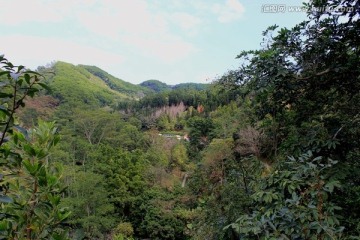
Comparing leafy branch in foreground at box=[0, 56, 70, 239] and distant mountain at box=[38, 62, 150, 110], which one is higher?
distant mountain at box=[38, 62, 150, 110]

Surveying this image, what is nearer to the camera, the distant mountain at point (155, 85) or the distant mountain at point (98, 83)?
the distant mountain at point (98, 83)

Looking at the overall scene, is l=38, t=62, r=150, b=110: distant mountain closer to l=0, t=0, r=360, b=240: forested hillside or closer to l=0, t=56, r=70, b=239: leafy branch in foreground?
l=0, t=0, r=360, b=240: forested hillside

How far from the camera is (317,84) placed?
2.56m

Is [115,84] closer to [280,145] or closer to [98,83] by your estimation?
Result: [98,83]

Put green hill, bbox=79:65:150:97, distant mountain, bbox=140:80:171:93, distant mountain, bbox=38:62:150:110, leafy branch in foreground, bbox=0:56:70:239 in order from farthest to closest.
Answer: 1. distant mountain, bbox=140:80:171:93
2. green hill, bbox=79:65:150:97
3. distant mountain, bbox=38:62:150:110
4. leafy branch in foreground, bbox=0:56:70:239

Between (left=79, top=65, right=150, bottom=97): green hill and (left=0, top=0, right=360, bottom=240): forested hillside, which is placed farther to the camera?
(left=79, top=65, right=150, bottom=97): green hill

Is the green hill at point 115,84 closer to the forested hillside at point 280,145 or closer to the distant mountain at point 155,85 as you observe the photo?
the distant mountain at point 155,85

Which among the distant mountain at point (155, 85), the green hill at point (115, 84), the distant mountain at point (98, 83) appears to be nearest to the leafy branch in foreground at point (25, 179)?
the distant mountain at point (98, 83)

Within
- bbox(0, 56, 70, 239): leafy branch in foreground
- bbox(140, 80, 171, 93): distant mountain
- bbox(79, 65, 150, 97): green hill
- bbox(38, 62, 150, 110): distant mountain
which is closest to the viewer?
bbox(0, 56, 70, 239): leafy branch in foreground

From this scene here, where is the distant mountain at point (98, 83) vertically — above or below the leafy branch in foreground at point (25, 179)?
above

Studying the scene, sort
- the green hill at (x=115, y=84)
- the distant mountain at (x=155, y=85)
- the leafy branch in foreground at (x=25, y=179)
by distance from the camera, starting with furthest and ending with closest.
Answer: the distant mountain at (x=155, y=85), the green hill at (x=115, y=84), the leafy branch in foreground at (x=25, y=179)

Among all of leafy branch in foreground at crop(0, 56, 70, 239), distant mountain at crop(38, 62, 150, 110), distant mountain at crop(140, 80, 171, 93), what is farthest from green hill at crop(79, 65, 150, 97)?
leafy branch in foreground at crop(0, 56, 70, 239)

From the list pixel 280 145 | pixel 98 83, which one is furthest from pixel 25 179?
pixel 98 83

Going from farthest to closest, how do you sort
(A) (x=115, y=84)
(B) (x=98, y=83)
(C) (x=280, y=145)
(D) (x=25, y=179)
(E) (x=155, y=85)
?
(E) (x=155, y=85) < (A) (x=115, y=84) < (B) (x=98, y=83) < (C) (x=280, y=145) < (D) (x=25, y=179)
